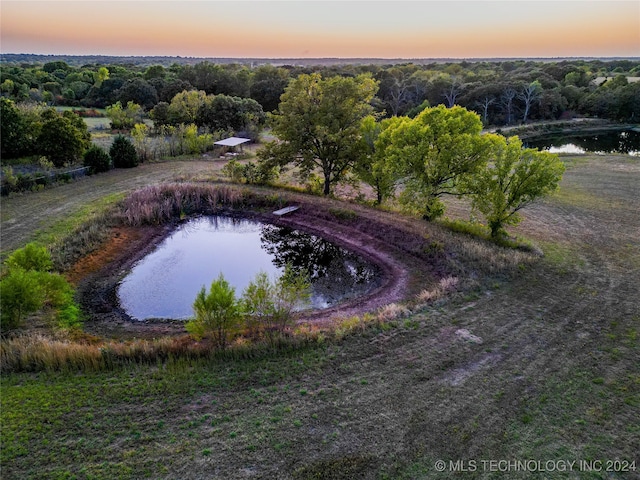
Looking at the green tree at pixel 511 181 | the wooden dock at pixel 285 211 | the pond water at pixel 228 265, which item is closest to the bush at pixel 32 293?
the pond water at pixel 228 265

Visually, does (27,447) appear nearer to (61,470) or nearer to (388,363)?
(61,470)

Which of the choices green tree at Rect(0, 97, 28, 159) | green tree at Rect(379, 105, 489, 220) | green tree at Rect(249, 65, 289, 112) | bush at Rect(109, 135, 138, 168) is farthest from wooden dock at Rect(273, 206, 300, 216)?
green tree at Rect(249, 65, 289, 112)

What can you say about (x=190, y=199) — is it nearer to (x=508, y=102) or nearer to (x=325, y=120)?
(x=325, y=120)

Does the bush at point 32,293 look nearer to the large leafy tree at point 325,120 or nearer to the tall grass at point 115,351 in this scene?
the tall grass at point 115,351

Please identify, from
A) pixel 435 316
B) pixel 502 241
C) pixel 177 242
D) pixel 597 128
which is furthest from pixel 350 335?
pixel 597 128

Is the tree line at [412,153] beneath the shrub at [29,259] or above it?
above

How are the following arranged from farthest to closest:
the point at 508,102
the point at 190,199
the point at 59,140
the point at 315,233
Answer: the point at 508,102 < the point at 59,140 < the point at 190,199 < the point at 315,233

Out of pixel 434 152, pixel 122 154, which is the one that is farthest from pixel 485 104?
pixel 122 154
